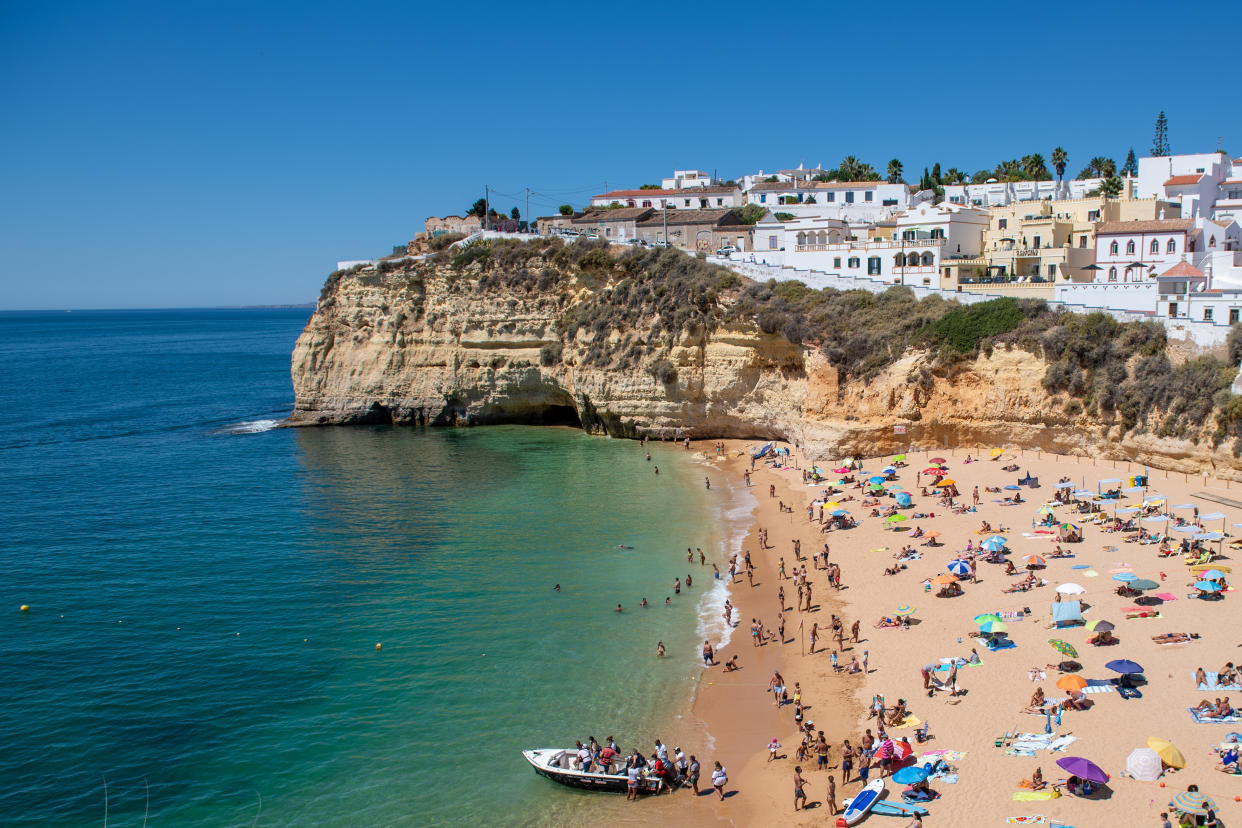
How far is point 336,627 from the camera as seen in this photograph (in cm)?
2545

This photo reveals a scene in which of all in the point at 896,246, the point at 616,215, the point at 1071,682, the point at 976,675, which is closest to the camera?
the point at 1071,682

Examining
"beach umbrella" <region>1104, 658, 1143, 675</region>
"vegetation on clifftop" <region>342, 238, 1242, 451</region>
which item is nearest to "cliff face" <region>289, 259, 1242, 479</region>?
"vegetation on clifftop" <region>342, 238, 1242, 451</region>

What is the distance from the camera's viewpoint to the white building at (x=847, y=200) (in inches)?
2689

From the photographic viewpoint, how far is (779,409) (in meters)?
→ 44.9

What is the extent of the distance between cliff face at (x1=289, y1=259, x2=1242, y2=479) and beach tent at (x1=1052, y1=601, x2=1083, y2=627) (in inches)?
542

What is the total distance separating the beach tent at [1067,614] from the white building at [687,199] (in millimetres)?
59088

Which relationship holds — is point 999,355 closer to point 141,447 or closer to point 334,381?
point 334,381

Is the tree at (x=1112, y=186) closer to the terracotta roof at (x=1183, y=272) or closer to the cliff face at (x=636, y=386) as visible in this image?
the terracotta roof at (x=1183, y=272)

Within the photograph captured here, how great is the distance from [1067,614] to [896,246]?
32790 millimetres

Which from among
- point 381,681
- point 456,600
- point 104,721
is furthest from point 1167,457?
point 104,721

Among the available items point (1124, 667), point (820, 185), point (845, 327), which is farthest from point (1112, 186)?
point (1124, 667)

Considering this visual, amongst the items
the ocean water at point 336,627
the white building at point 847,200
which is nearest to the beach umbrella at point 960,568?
the ocean water at point 336,627

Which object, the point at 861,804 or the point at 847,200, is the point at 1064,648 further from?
the point at 847,200

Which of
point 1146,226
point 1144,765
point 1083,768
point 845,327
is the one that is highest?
point 1146,226
